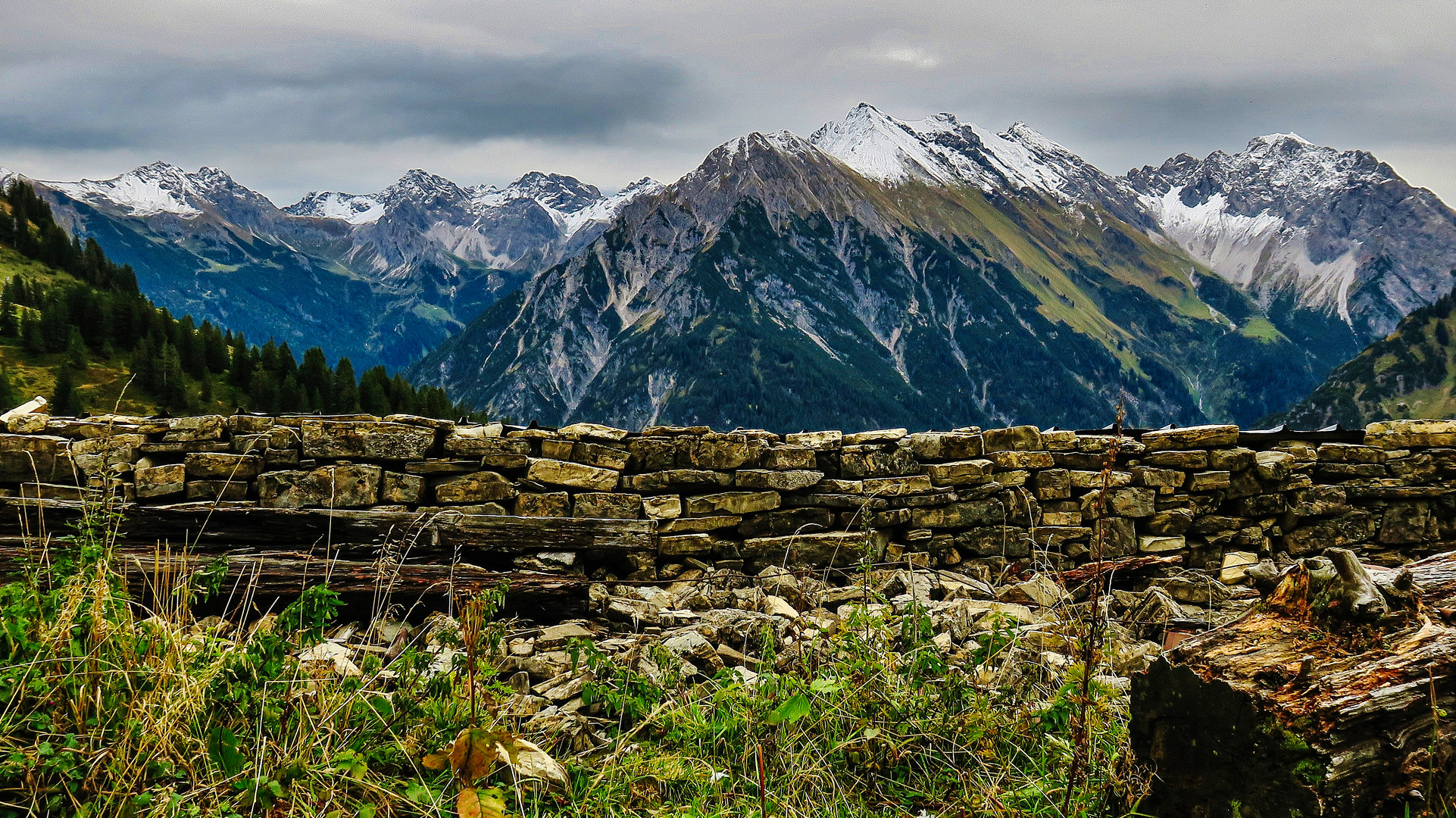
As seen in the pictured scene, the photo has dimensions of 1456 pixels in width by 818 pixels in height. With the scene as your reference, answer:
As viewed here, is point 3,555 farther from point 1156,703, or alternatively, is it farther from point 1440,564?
point 1440,564

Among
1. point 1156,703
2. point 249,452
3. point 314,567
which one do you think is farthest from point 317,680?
point 249,452

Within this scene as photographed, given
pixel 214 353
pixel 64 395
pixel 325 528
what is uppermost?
pixel 325 528

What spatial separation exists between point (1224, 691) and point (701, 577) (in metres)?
6.43

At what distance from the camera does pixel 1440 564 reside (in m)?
4.83

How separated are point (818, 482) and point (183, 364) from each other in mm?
96876

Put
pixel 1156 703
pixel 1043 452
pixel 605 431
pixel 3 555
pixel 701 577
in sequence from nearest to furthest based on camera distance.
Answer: pixel 1156 703 → pixel 3 555 → pixel 701 577 → pixel 605 431 → pixel 1043 452

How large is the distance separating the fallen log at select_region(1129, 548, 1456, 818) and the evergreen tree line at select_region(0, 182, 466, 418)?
7847cm

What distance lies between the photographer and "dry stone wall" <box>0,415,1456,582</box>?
9836 millimetres

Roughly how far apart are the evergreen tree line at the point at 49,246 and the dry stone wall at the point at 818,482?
452 ft

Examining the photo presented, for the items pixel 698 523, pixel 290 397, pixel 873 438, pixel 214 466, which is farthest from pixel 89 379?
pixel 873 438

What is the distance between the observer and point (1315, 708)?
379 cm

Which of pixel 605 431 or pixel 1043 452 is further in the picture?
pixel 1043 452

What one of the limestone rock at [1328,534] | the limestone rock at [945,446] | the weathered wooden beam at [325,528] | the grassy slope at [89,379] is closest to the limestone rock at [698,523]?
the weathered wooden beam at [325,528]

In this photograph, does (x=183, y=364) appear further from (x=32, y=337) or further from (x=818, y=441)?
(x=818, y=441)
